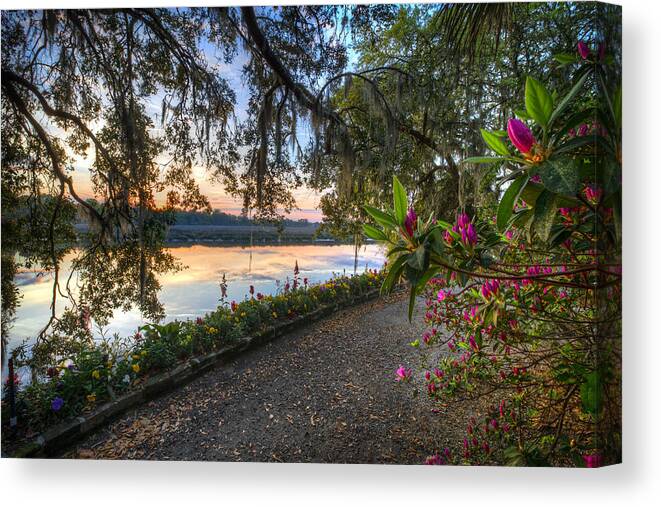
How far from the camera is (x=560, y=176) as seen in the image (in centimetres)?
126

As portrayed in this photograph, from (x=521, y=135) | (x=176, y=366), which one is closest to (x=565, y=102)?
(x=521, y=135)

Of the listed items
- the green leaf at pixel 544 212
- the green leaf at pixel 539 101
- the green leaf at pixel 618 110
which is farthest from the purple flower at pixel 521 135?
the green leaf at pixel 618 110

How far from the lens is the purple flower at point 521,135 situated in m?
1.29

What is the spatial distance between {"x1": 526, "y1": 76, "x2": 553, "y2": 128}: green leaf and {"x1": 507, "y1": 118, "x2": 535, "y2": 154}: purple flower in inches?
2.3

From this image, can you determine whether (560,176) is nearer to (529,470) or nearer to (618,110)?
(618,110)

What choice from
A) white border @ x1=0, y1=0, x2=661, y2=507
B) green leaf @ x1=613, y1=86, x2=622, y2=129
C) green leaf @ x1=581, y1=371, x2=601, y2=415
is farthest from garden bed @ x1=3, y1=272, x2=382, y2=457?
green leaf @ x1=613, y1=86, x2=622, y2=129

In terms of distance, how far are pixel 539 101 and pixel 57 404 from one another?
7.35 feet

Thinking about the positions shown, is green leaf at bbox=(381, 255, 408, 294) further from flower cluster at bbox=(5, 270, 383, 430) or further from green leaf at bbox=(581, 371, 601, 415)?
green leaf at bbox=(581, 371, 601, 415)

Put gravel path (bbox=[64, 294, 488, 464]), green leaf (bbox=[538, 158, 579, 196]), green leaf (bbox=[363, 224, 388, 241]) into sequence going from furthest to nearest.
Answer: gravel path (bbox=[64, 294, 488, 464]) < green leaf (bbox=[363, 224, 388, 241]) < green leaf (bbox=[538, 158, 579, 196])

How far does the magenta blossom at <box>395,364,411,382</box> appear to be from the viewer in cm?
196

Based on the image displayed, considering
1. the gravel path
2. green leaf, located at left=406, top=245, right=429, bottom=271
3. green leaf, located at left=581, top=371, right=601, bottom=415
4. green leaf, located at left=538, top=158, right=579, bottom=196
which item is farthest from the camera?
the gravel path

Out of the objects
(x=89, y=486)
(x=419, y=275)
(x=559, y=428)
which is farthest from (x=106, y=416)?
(x=559, y=428)

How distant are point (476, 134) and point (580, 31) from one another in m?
0.59

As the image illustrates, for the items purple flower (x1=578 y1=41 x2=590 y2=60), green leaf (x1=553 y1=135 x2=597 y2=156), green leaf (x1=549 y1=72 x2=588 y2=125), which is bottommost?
green leaf (x1=553 y1=135 x2=597 y2=156)
